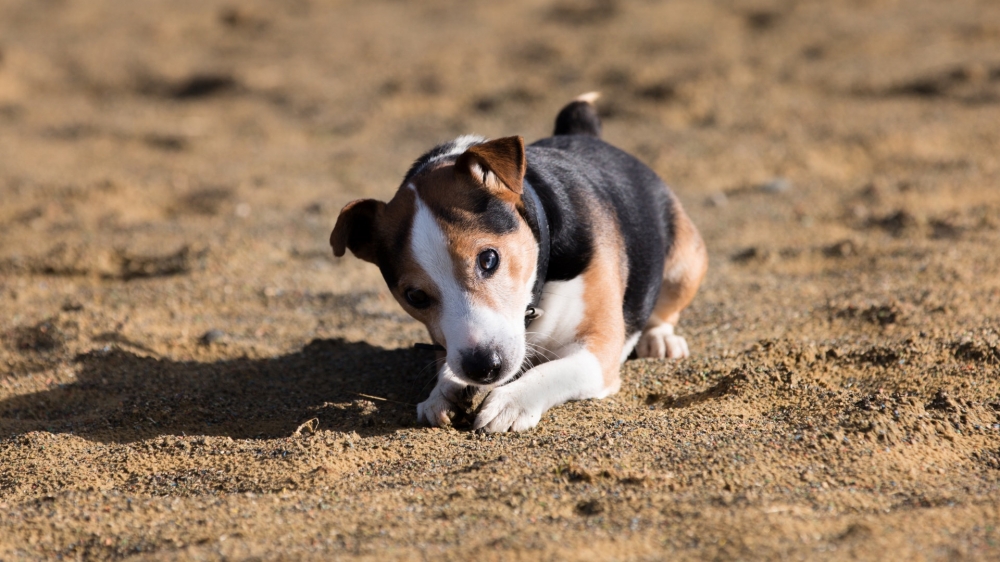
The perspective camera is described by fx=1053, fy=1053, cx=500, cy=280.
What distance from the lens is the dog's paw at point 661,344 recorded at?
5.45m

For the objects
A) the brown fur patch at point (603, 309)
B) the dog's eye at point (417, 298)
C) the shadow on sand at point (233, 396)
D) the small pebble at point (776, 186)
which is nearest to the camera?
the dog's eye at point (417, 298)

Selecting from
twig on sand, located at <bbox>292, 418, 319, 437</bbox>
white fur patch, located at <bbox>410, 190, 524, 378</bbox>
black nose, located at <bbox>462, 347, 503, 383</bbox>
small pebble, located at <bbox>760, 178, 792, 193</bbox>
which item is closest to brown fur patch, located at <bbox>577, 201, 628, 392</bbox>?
white fur patch, located at <bbox>410, 190, 524, 378</bbox>

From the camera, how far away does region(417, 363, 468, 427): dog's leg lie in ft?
14.6

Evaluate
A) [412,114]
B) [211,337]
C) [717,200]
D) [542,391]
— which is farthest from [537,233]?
[412,114]

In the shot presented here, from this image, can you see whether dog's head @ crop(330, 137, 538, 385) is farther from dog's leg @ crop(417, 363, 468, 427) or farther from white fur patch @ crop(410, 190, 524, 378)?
dog's leg @ crop(417, 363, 468, 427)

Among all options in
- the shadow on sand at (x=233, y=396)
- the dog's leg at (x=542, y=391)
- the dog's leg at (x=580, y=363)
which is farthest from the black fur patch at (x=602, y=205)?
the shadow on sand at (x=233, y=396)

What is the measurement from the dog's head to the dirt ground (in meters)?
0.42

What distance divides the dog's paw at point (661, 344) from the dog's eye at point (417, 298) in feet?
5.28

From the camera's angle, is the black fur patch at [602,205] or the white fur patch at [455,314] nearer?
the white fur patch at [455,314]

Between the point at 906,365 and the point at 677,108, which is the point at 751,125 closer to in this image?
the point at 677,108

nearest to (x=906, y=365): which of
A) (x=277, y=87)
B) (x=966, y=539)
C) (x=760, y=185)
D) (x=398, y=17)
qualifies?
(x=966, y=539)

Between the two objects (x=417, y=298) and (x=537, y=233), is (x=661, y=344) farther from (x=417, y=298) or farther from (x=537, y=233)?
(x=417, y=298)

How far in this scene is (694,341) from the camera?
18.6 feet

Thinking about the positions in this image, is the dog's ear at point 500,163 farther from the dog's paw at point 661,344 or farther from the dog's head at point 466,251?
the dog's paw at point 661,344
